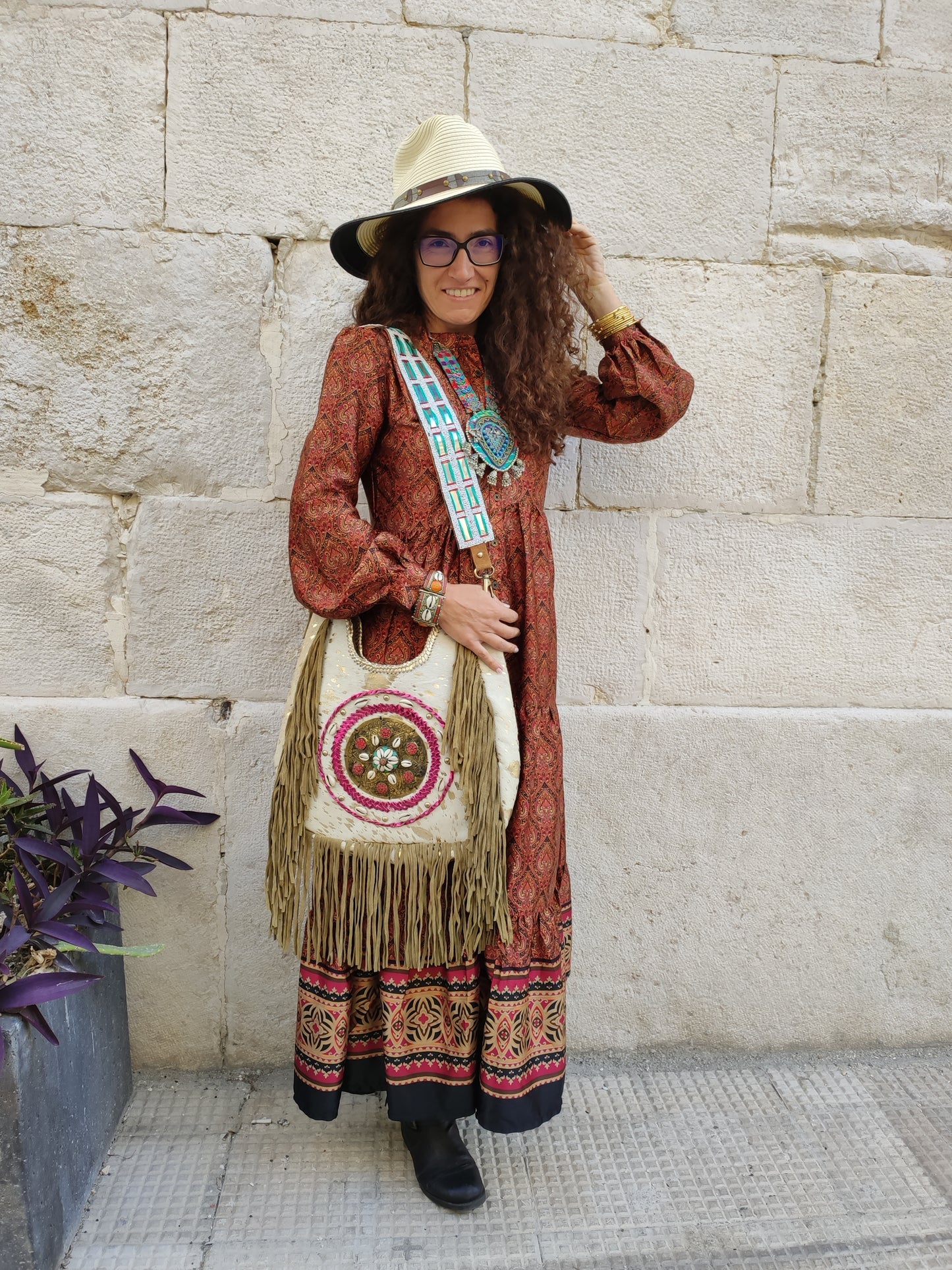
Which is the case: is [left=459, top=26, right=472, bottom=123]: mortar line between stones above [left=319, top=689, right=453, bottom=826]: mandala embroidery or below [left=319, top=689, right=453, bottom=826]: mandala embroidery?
above

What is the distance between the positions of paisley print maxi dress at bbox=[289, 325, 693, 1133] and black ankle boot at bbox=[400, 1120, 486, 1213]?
0.07 metres

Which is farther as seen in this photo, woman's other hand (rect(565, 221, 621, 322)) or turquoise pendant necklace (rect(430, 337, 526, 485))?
woman's other hand (rect(565, 221, 621, 322))

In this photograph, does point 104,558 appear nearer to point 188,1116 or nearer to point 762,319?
point 188,1116

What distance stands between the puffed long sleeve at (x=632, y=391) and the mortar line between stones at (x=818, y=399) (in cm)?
54

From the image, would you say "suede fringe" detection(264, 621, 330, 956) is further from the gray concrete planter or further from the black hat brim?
the black hat brim

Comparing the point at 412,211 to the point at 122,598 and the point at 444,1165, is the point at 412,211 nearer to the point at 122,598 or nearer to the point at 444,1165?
the point at 122,598

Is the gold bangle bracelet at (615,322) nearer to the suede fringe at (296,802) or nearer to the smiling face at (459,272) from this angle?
the smiling face at (459,272)

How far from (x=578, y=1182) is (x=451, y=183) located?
1994 millimetres

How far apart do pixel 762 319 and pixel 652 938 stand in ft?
5.12

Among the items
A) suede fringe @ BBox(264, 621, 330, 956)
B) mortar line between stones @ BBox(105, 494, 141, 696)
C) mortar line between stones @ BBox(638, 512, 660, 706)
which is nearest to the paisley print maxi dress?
suede fringe @ BBox(264, 621, 330, 956)

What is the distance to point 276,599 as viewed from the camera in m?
2.16

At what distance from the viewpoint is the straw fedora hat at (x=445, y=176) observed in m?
1.62

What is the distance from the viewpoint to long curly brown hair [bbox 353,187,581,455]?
1.75m

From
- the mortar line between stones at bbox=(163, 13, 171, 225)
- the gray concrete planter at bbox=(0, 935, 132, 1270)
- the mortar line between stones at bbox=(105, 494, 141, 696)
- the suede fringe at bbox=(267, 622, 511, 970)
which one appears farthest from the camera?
the mortar line between stones at bbox=(105, 494, 141, 696)
